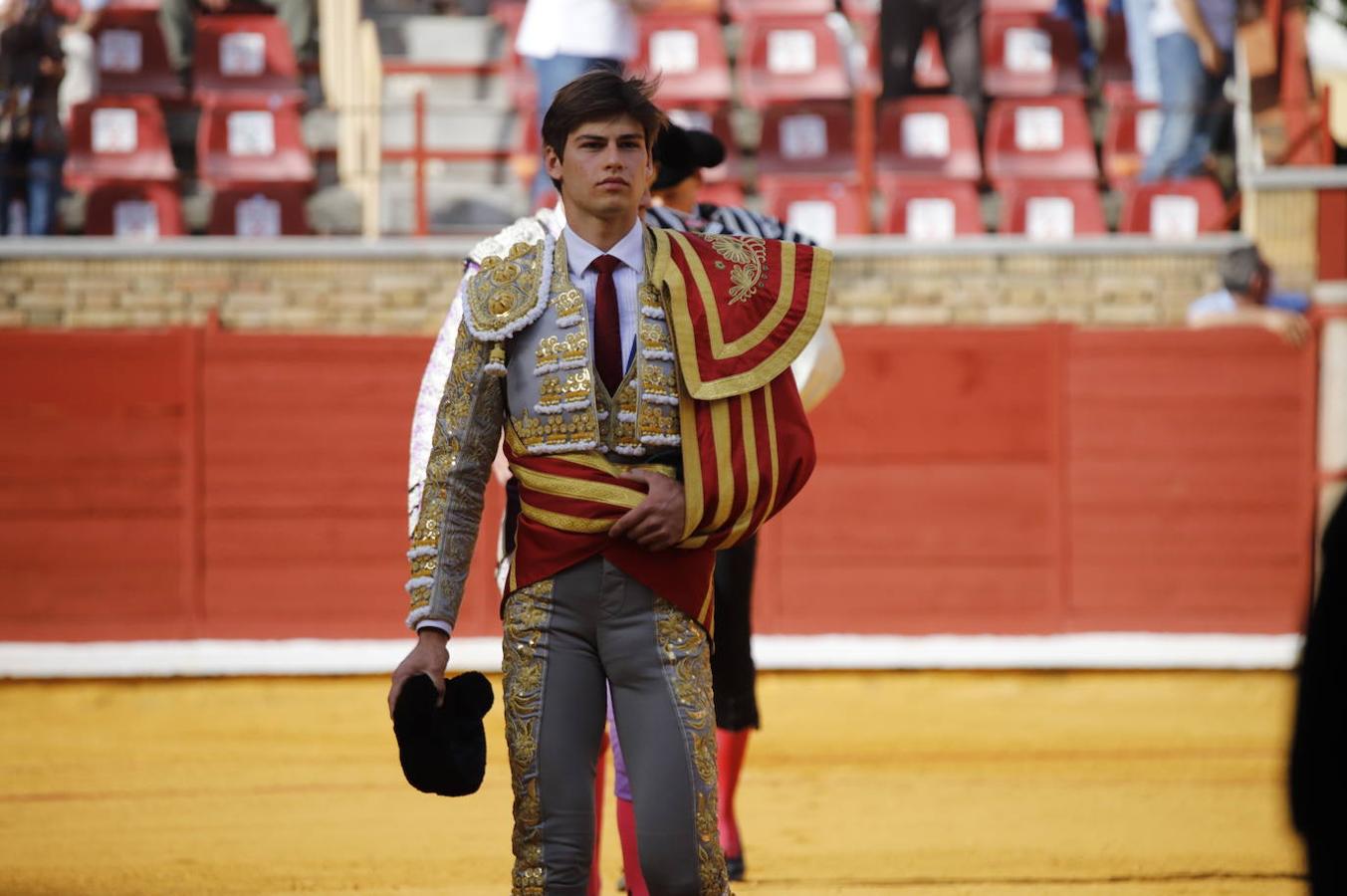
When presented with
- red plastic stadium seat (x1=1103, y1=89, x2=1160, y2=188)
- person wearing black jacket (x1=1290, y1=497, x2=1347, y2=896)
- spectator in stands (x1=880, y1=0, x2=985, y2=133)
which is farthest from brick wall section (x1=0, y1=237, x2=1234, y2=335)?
person wearing black jacket (x1=1290, y1=497, x2=1347, y2=896)

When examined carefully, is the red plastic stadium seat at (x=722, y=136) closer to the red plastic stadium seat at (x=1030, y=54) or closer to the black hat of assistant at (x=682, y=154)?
the red plastic stadium seat at (x=1030, y=54)

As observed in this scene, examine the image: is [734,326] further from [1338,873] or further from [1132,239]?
[1132,239]

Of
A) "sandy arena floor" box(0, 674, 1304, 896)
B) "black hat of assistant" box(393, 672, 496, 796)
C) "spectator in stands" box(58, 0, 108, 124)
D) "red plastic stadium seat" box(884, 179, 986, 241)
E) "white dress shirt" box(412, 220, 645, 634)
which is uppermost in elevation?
Answer: "spectator in stands" box(58, 0, 108, 124)

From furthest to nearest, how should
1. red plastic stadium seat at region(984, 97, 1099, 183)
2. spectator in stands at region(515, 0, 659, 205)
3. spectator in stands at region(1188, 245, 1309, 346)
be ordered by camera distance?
red plastic stadium seat at region(984, 97, 1099, 183) < spectator in stands at region(1188, 245, 1309, 346) < spectator in stands at region(515, 0, 659, 205)

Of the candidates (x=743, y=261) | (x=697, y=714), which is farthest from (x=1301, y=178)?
(x=697, y=714)

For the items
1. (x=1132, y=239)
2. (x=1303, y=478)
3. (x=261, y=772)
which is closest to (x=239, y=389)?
(x=261, y=772)

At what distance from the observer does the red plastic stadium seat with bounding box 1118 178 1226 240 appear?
9234 millimetres

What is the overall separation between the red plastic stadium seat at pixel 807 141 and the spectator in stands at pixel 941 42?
30 centimetres

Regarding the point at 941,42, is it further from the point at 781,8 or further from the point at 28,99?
the point at 28,99

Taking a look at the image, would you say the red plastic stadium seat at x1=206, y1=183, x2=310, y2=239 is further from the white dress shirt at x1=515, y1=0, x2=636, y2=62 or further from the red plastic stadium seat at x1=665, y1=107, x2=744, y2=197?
the white dress shirt at x1=515, y1=0, x2=636, y2=62

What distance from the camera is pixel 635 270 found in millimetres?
2746

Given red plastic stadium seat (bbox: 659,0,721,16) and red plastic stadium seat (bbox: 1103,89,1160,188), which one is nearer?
red plastic stadium seat (bbox: 1103,89,1160,188)

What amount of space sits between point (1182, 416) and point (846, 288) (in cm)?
152

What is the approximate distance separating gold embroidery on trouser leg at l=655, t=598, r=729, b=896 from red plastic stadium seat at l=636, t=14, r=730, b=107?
7.23 m
